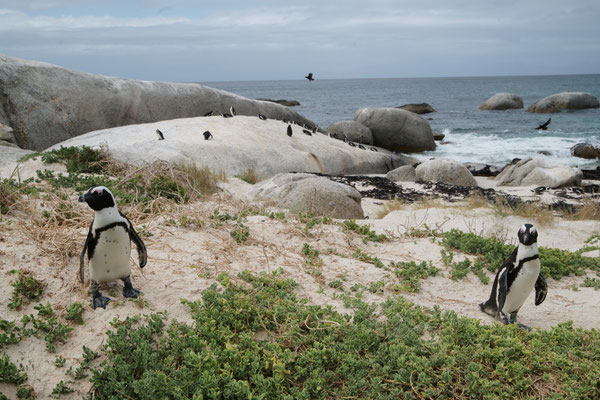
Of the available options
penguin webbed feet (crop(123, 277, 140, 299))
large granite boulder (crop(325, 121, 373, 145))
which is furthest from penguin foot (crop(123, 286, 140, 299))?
large granite boulder (crop(325, 121, 373, 145))

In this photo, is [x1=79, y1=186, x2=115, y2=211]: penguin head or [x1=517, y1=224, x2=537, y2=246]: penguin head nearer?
[x1=79, y1=186, x2=115, y2=211]: penguin head

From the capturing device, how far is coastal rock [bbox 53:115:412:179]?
1202cm

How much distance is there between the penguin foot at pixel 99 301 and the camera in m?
3.82

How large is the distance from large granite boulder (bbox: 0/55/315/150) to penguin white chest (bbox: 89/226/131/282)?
482 inches

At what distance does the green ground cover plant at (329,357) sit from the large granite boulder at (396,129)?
76.8 feet

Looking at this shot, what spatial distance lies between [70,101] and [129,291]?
42.6 feet

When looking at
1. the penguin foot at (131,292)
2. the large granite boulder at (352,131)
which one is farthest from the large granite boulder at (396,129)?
the penguin foot at (131,292)

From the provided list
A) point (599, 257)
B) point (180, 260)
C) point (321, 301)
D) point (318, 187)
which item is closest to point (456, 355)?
point (321, 301)

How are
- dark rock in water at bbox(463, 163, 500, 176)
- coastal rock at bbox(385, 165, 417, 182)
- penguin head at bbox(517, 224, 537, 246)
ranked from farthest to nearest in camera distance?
dark rock in water at bbox(463, 163, 500, 176)
coastal rock at bbox(385, 165, 417, 182)
penguin head at bbox(517, 224, 537, 246)

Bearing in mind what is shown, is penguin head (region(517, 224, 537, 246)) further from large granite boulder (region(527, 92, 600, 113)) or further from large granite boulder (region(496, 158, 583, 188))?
large granite boulder (region(527, 92, 600, 113))

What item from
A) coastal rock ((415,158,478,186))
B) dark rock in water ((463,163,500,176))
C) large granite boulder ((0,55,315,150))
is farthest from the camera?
dark rock in water ((463,163,500,176))

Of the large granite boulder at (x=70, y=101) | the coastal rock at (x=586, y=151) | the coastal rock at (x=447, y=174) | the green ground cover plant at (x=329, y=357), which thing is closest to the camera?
the green ground cover plant at (x=329, y=357)

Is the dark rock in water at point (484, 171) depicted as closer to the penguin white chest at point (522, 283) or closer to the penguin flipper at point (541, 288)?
the penguin flipper at point (541, 288)

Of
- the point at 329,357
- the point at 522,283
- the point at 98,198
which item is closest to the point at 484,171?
the point at 522,283
